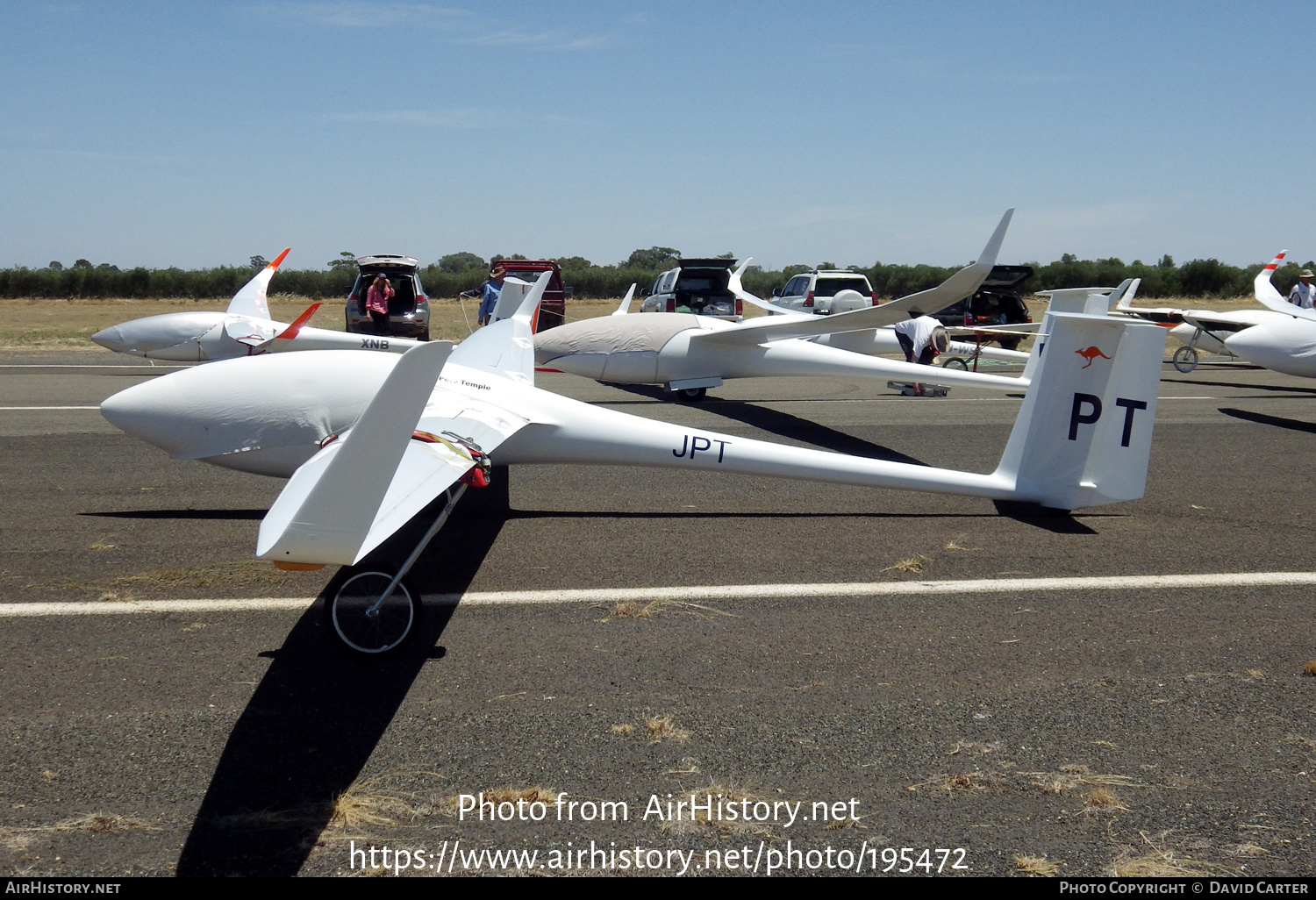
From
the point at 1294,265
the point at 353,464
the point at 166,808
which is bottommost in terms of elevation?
the point at 166,808

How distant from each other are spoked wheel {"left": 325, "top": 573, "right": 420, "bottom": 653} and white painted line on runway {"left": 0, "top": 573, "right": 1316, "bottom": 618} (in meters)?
0.87

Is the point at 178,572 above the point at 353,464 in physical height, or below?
below

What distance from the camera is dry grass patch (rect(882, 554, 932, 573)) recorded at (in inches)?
259

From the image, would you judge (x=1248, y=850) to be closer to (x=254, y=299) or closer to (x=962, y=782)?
(x=962, y=782)

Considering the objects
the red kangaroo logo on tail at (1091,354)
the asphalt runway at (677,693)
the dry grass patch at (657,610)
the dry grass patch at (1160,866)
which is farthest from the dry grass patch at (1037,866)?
the red kangaroo logo on tail at (1091,354)

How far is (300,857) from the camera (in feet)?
10.5

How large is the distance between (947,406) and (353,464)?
41.0 feet

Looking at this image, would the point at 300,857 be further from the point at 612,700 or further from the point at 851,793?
the point at 851,793

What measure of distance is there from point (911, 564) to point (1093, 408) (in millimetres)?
1939

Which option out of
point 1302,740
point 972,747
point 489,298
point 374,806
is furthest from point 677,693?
point 489,298

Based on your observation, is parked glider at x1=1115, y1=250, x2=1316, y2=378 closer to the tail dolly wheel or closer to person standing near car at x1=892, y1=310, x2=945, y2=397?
person standing near car at x1=892, y1=310, x2=945, y2=397

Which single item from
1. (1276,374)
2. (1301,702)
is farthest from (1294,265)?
(1301,702)

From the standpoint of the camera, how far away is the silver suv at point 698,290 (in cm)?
2489

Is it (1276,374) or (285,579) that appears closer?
(285,579)
